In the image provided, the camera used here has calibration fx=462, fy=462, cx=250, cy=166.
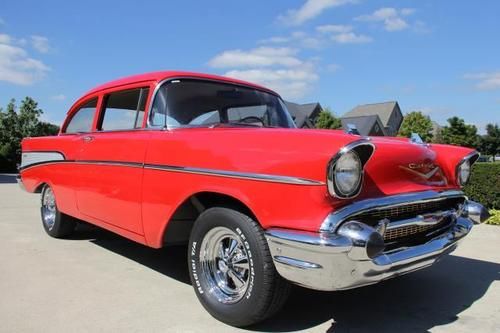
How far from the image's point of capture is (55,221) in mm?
5352

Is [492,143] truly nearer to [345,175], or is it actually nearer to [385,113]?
[385,113]

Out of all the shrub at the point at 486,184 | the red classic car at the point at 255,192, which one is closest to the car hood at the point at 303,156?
the red classic car at the point at 255,192

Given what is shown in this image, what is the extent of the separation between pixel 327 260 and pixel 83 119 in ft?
11.5

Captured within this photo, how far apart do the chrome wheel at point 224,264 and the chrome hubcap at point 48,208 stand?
9.95 feet

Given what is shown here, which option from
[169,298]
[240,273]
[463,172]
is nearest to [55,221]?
[169,298]

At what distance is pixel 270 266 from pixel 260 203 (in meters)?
0.36

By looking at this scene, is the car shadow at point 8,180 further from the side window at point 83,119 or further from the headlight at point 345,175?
the headlight at point 345,175

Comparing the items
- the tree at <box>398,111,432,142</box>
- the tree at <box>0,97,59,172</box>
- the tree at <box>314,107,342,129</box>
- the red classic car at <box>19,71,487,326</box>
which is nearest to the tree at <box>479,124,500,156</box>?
the tree at <box>398,111,432,142</box>

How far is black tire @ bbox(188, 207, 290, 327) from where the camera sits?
2.65 meters

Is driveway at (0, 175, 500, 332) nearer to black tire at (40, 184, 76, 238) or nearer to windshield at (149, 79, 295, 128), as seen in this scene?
black tire at (40, 184, 76, 238)

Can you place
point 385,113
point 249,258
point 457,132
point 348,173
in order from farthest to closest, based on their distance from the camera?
point 385,113 → point 457,132 → point 249,258 → point 348,173

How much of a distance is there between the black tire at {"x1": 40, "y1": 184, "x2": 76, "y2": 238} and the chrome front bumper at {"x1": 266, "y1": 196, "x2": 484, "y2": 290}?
3496mm

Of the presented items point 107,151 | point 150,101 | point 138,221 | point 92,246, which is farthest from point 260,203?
point 92,246

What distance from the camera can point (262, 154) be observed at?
2719 millimetres
